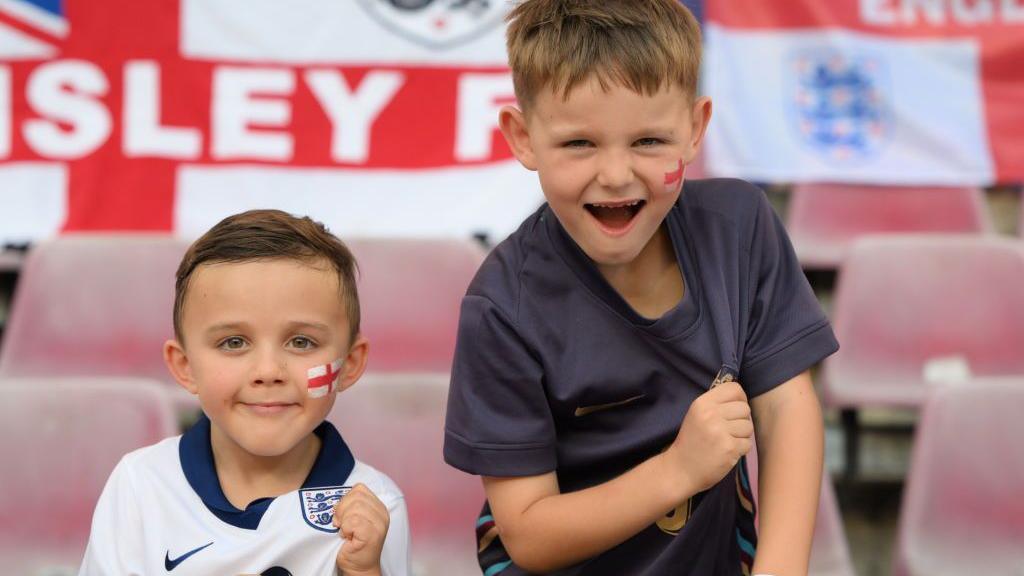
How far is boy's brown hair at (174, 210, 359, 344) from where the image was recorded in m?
1.70

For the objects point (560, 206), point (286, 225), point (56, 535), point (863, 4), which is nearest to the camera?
point (560, 206)

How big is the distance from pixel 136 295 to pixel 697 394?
6.13 feet

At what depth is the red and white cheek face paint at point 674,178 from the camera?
1556mm

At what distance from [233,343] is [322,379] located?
117mm

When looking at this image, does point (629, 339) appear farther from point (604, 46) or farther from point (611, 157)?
point (604, 46)

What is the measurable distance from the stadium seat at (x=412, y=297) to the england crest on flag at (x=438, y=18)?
0.70 m


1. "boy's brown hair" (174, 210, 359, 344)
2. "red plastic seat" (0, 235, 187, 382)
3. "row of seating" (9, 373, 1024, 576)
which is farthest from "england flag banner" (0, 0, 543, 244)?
"boy's brown hair" (174, 210, 359, 344)

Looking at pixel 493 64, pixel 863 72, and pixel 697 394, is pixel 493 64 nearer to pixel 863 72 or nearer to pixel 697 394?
pixel 863 72

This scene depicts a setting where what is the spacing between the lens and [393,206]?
3.58 meters

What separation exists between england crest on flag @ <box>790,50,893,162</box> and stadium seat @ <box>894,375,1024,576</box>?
63.2 inches

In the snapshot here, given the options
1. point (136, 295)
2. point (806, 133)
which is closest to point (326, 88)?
point (136, 295)

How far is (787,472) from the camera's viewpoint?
164cm

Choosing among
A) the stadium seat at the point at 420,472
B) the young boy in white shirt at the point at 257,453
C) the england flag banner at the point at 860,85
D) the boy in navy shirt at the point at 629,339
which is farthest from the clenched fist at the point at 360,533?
the england flag banner at the point at 860,85

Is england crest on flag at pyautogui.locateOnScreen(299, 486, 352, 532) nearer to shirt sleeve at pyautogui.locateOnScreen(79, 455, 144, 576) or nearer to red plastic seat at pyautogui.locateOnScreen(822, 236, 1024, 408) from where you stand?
shirt sleeve at pyautogui.locateOnScreen(79, 455, 144, 576)
